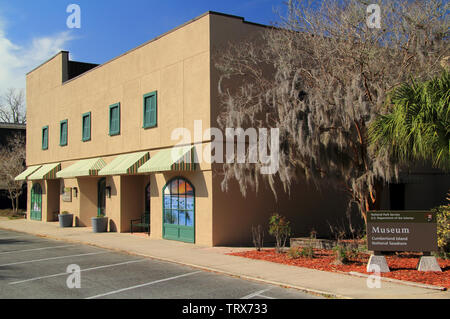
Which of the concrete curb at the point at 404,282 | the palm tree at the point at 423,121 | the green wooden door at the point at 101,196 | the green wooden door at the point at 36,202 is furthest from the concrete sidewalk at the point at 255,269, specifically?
the green wooden door at the point at 36,202

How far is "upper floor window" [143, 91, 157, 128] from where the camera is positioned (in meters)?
19.8

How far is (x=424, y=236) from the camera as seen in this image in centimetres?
1112

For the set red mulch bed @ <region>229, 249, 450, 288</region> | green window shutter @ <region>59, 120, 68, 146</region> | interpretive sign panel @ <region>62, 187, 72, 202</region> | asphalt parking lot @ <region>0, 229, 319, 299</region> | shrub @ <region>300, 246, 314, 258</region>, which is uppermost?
green window shutter @ <region>59, 120, 68, 146</region>

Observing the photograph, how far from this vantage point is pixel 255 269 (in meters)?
12.1

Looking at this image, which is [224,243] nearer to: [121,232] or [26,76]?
[121,232]

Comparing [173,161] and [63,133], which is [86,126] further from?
Result: [173,161]

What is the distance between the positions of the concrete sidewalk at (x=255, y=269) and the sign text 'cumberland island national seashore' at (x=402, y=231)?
50.0 inches

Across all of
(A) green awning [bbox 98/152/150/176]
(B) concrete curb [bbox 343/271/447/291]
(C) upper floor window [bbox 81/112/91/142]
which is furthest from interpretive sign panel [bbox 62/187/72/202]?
(B) concrete curb [bbox 343/271/447/291]

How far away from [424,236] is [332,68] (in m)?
5.78

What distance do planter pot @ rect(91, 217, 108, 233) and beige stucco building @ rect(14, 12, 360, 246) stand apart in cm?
33

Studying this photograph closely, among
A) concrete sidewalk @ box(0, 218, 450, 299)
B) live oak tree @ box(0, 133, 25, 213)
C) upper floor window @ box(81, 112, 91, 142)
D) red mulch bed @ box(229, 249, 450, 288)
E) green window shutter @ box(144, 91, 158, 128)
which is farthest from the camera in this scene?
live oak tree @ box(0, 133, 25, 213)

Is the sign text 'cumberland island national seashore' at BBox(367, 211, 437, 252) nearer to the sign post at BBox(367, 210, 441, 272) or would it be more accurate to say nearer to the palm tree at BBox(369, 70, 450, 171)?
the sign post at BBox(367, 210, 441, 272)
